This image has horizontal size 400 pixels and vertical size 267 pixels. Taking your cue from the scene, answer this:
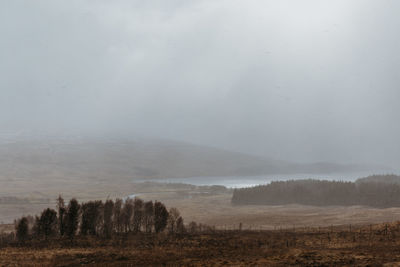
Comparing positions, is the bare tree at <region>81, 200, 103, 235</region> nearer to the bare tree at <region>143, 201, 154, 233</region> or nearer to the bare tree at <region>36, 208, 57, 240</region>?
the bare tree at <region>36, 208, 57, 240</region>

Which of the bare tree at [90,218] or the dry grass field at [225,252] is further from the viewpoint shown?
the bare tree at [90,218]

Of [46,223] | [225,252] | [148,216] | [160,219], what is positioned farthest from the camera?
[148,216]

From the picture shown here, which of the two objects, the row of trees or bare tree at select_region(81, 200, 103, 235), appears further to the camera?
bare tree at select_region(81, 200, 103, 235)

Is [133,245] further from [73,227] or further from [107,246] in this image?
[73,227]

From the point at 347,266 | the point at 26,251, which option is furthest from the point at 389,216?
the point at 26,251

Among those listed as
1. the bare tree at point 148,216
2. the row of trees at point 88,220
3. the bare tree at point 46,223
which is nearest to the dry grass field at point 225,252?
the row of trees at point 88,220

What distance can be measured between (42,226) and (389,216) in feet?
469

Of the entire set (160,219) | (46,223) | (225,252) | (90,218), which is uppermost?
(90,218)

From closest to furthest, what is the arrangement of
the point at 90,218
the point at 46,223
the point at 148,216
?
the point at 46,223
the point at 90,218
the point at 148,216

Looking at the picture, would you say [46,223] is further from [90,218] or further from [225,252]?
[225,252]

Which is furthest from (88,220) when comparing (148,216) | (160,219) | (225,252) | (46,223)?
(225,252)

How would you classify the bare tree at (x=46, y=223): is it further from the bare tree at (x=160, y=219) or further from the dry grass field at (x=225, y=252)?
the bare tree at (x=160, y=219)

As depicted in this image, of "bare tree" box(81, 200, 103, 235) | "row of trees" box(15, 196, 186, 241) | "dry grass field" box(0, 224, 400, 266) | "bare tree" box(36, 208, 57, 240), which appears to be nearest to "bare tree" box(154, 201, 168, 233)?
"row of trees" box(15, 196, 186, 241)

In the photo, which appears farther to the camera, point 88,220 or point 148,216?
point 148,216
